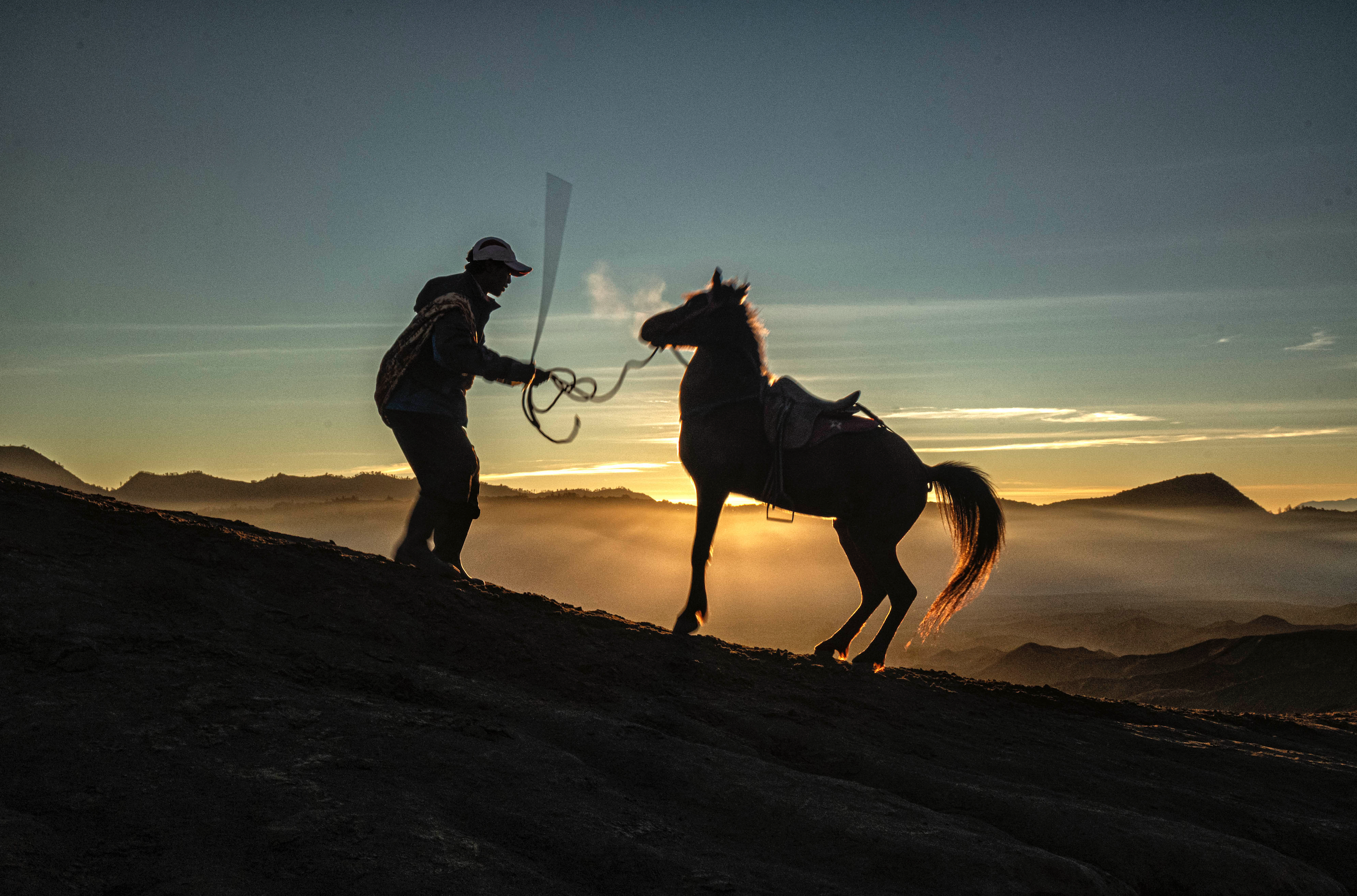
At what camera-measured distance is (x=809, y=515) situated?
7.28 m

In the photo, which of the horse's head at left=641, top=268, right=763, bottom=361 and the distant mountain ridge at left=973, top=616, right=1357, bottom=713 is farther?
the distant mountain ridge at left=973, top=616, right=1357, bottom=713

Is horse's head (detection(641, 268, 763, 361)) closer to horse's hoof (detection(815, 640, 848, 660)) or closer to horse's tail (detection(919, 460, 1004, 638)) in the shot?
horse's tail (detection(919, 460, 1004, 638))

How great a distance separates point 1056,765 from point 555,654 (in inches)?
112

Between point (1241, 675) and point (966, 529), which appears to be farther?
point (1241, 675)

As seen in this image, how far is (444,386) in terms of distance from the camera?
630cm

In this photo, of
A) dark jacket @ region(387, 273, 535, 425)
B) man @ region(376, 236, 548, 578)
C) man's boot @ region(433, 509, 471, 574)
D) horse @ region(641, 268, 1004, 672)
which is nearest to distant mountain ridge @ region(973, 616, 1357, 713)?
horse @ region(641, 268, 1004, 672)

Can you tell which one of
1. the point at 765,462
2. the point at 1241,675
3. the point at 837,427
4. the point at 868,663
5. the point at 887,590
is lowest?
the point at 1241,675

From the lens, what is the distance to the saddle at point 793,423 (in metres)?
7.07

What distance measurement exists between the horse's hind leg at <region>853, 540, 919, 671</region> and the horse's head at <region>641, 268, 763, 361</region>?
1.89 metres

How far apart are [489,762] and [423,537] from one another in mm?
3123

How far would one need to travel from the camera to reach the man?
606 centimetres

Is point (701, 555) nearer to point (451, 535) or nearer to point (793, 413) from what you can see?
point (793, 413)

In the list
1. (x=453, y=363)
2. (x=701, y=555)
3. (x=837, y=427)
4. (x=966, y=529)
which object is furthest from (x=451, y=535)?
(x=966, y=529)

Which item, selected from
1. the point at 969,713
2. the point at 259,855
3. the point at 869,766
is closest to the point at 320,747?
the point at 259,855
